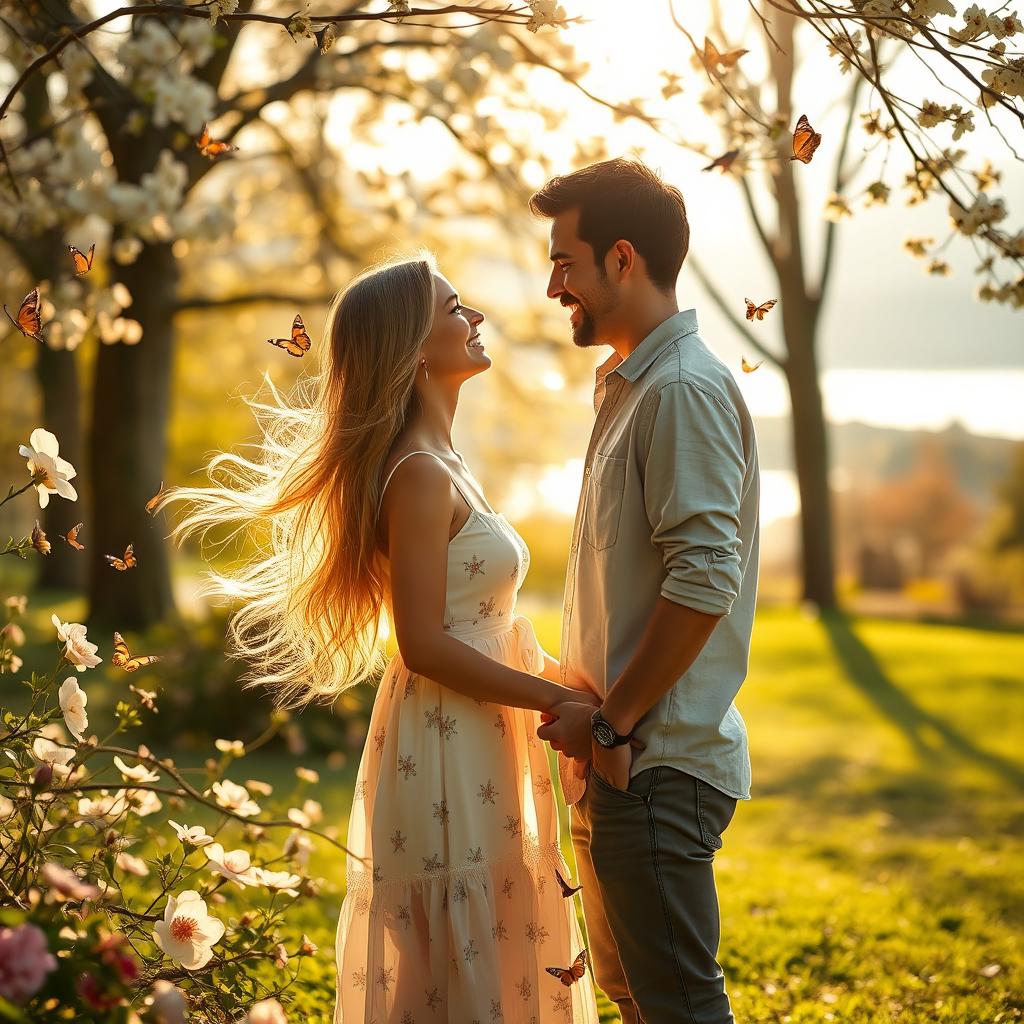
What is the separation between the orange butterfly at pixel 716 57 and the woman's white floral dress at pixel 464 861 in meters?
1.13

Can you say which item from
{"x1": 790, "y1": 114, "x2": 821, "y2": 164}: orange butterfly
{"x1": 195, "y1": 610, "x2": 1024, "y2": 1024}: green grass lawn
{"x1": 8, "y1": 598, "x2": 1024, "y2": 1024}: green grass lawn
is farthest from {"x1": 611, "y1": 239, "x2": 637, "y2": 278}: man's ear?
{"x1": 195, "y1": 610, "x2": 1024, "y2": 1024}: green grass lawn

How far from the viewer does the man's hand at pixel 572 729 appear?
2447 mm

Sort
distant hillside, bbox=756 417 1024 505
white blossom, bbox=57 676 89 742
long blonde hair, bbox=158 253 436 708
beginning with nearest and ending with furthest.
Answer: white blossom, bbox=57 676 89 742 < long blonde hair, bbox=158 253 436 708 < distant hillside, bbox=756 417 1024 505

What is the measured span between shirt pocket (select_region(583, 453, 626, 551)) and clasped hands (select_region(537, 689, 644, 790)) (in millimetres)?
341

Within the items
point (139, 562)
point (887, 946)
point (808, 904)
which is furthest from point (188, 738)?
point (887, 946)

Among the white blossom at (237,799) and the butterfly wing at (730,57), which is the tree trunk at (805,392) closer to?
the butterfly wing at (730,57)

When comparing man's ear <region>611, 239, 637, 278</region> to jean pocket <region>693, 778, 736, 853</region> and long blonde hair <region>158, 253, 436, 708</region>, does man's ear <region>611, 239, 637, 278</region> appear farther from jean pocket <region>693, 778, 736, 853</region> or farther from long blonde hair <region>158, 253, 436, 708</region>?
jean pocket <region>693, 778, 736, 853</region>

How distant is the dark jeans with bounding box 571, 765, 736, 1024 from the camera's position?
234 cm

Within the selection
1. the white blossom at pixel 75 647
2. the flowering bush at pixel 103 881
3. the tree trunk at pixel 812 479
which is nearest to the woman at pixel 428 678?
the flowering bush at pixel 103 881

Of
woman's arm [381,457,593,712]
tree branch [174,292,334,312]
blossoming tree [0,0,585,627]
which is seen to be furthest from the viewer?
tree branch [174,292,334,312]

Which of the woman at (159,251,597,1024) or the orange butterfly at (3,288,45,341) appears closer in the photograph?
the orange butterfly at (3,288,45,341)

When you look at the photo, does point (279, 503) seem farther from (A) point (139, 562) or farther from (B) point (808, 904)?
(A) point (139, 562)

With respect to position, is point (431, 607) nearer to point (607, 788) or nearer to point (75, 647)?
point (607, 788)

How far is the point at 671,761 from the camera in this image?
2357 millimetres
